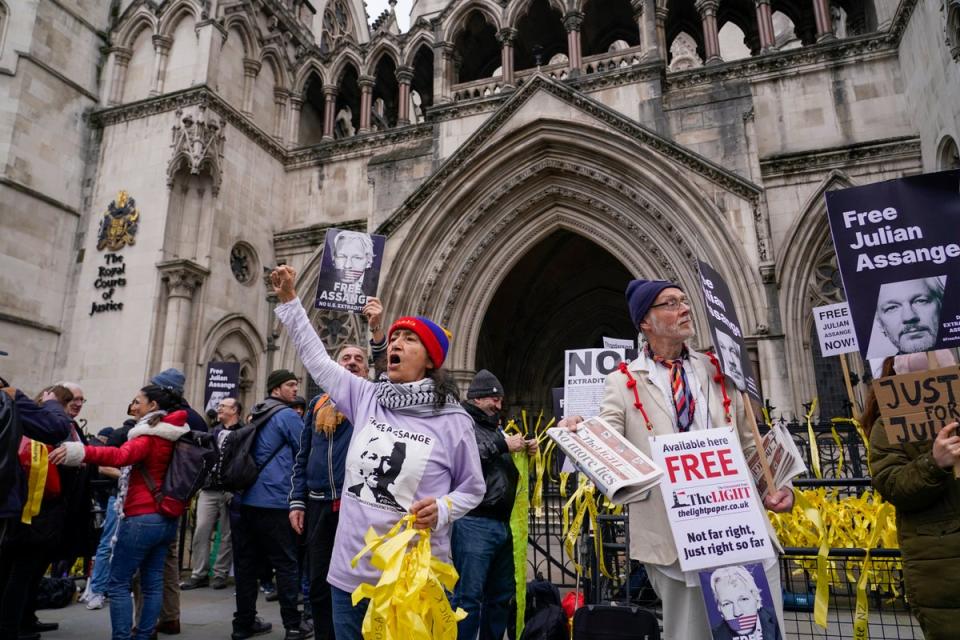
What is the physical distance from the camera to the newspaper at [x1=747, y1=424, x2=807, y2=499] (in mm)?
2581

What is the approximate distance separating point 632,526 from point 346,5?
27627 millimetres

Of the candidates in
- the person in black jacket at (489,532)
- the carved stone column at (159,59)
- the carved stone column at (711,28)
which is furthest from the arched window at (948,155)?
the carved stone column at (159,59)

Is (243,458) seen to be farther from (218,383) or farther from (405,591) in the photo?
(218,383)

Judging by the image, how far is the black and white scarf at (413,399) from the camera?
109 inches

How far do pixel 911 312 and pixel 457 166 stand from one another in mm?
11132

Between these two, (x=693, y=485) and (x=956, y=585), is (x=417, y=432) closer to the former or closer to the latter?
(x=693, y=485)

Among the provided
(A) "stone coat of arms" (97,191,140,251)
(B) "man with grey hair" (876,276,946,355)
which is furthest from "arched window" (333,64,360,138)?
(B) "man with grey hair" (876,276,946,355)

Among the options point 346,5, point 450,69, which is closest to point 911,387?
point 450,69

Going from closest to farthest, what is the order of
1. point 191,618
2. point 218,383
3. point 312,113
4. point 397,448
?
point 397,448
point 191,618
point 218,383
point 312,113

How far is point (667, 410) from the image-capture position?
262cm

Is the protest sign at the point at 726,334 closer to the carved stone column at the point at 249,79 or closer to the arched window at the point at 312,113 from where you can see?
the carved stone column at the point at 249,79

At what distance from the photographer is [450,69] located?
15.9 m

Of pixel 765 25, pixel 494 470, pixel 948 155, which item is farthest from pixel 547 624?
pixel 765 25

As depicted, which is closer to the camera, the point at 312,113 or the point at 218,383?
the point at 218,383
